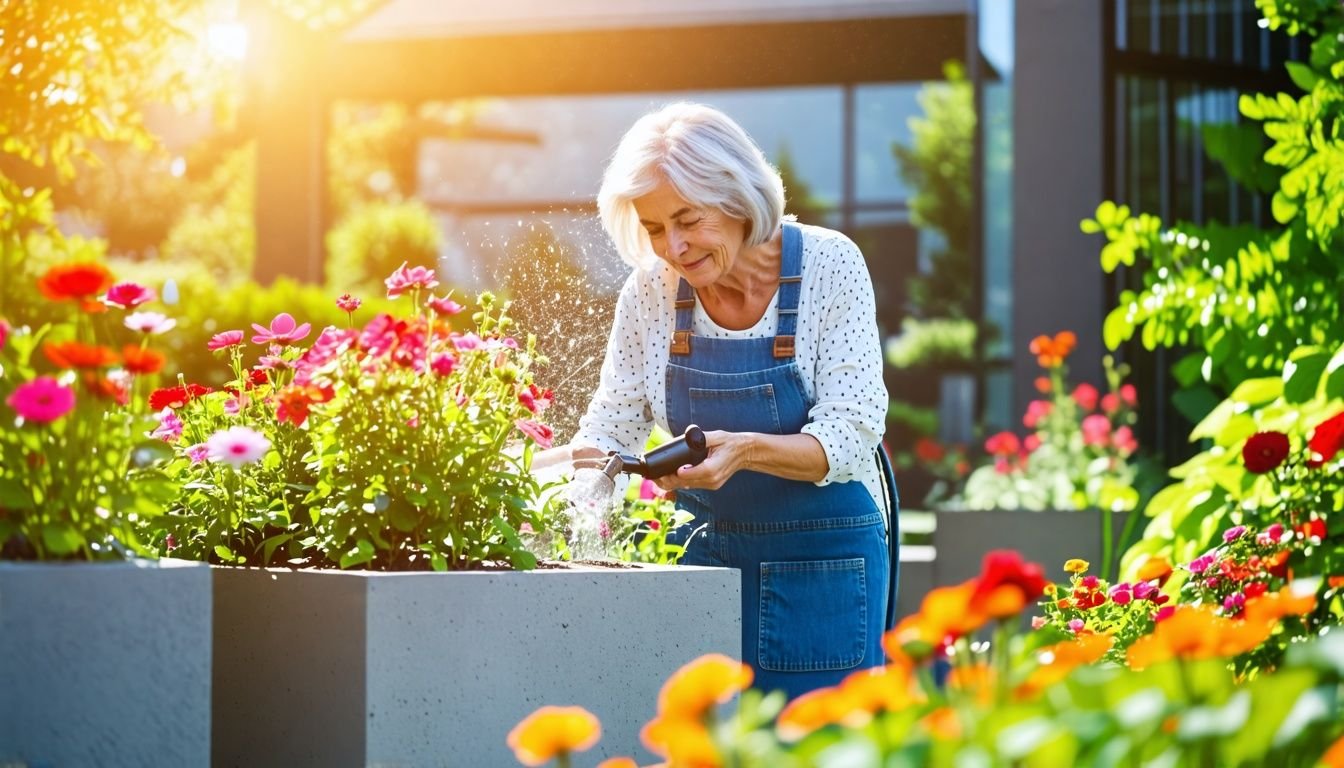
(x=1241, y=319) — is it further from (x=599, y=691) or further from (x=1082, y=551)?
(x=599, y=691)

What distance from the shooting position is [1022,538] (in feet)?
16.6

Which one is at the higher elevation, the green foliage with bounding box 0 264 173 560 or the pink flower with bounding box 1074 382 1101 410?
the green foliage with bounding box 0 264 173 560

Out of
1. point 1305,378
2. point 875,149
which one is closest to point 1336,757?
point 1305,378

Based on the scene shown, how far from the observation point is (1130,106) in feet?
21.0

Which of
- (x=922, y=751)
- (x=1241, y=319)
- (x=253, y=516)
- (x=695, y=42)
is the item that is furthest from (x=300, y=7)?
(x=922, y=751)

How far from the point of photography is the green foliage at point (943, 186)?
13.6 metres

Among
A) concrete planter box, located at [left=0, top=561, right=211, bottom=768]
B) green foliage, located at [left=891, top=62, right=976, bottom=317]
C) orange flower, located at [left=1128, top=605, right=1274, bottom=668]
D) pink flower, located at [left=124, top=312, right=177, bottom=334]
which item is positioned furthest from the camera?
green foliage, located at [left=891, top=62, right=976, bottom=317]

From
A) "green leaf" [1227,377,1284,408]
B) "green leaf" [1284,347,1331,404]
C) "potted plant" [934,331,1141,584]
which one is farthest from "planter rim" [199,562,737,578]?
"potted plant" [934,331,1141,584]

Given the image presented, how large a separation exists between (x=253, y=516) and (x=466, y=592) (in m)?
0.47

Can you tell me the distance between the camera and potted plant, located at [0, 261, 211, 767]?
61.2 inches

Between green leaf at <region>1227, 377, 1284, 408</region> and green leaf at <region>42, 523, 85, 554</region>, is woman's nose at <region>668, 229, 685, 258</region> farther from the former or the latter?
green leaf at <region>1227, 377, 1284, 408</region>

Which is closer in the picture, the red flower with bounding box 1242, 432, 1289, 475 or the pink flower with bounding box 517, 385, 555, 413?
the pink flower with bounding box 517, 385, 555, 413

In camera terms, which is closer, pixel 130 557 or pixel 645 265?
pixel 130 557

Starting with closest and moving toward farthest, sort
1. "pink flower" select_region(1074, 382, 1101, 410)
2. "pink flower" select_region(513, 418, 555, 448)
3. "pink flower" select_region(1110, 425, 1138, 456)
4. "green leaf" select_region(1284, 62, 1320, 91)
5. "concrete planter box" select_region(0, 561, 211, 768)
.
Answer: "concrete planter box" select_region(0, 561, 211, 768)
"pink flower" select_region(513, 418, 555, 448)
"green leaf" select_region(1284, 62, 1320, 91)
"pink flower" select_region(1110, 425, 1138, 456)
"pink flower" select_region(1074, 382, 1101, 410)
